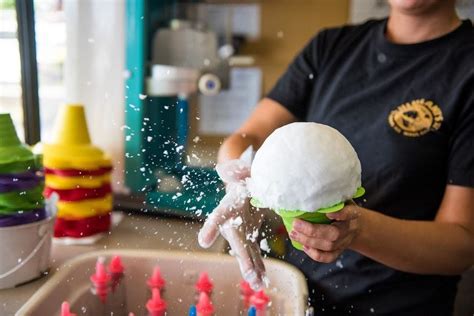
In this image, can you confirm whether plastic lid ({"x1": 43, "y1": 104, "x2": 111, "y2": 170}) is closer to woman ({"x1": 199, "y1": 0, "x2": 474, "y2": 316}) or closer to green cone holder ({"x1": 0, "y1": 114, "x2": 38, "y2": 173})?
green cone holder ({"x1": 0, "y1": 114, "x2": 38, "y2": 173})

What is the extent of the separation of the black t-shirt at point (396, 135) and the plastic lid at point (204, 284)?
10 centimetres

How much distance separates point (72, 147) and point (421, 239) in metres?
0.47

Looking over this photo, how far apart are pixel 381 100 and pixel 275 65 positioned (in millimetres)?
655

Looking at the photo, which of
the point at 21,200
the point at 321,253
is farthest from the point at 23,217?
the point at 321,253

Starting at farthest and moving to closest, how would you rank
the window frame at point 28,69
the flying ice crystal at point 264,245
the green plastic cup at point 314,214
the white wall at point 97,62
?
the white wall at point 97,62
the window frame at point 28,69
the flying ice crystal at point 264,245
the green plastic cup at point 314,214

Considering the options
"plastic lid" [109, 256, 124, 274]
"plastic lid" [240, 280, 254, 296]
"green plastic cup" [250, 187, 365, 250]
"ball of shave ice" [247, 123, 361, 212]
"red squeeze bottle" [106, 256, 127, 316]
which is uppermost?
"ball of shave ice" [247, 123, 361, 212]

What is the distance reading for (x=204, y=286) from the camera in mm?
551

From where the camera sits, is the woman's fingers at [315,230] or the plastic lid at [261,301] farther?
the plastic lid at [261,301]

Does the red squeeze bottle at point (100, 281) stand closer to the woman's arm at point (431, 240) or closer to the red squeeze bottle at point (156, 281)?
the red squeeze bottle at point (156, 281)

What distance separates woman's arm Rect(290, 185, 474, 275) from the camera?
40 cm

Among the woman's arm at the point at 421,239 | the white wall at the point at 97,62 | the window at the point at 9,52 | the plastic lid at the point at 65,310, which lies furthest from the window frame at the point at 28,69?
the woman's arm at the point at 421,239

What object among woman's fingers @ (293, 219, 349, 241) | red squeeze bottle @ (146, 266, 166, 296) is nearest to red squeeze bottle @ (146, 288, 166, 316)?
red squeeze bottle @ (146, 266, 166, 296)

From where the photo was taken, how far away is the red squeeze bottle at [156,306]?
0.53 m

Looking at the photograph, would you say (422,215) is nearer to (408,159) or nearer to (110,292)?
(408,159)
